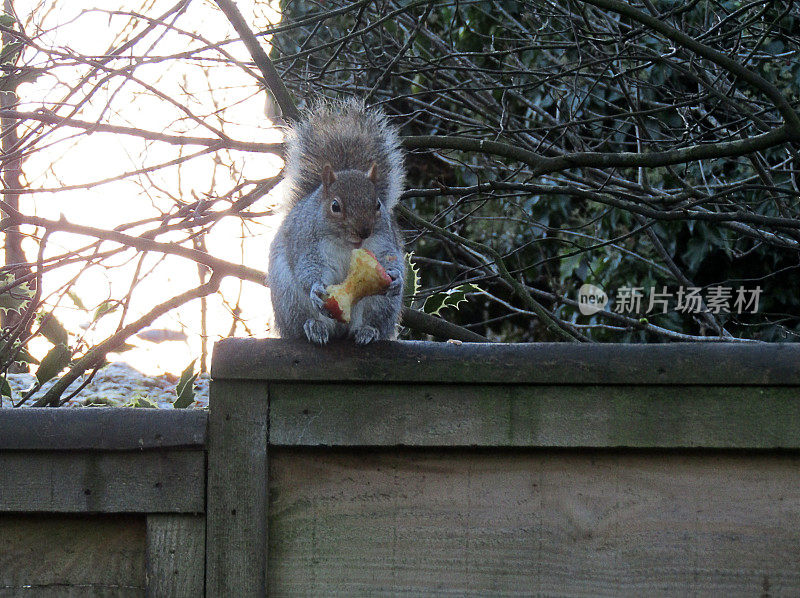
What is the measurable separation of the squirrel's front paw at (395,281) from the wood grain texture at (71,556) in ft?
2.74

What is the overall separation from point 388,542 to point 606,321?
350cm

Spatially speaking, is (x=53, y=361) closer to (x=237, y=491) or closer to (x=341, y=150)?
(x=341, y=150)

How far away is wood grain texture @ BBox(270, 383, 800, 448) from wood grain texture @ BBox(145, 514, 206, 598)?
204mm

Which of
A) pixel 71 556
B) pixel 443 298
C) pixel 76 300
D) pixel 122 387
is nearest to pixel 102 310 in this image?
pixel 76 300

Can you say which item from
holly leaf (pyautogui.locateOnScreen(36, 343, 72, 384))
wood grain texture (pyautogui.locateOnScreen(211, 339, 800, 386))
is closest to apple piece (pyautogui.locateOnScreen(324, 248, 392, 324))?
wood grain texture (pyautogui.locateOnScreen(211, 339, 800, 386))

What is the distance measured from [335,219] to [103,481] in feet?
3.20

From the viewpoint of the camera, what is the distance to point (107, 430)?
1.44 meters

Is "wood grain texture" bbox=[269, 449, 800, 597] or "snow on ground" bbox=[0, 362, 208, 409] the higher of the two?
"snow on ground" bbox=[0, 362, 208, 409]

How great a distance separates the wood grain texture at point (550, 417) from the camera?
1417mm

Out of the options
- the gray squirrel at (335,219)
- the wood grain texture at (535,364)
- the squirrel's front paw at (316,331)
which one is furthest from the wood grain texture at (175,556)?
the gray squirrel at (335,219)

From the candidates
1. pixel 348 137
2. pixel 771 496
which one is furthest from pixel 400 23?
pixel 771 496

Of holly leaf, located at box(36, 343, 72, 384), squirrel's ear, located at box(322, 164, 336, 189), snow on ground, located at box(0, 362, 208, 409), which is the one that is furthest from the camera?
snow on ground, located at box(0, 362, 208, 409)

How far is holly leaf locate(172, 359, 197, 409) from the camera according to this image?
2.71 metres

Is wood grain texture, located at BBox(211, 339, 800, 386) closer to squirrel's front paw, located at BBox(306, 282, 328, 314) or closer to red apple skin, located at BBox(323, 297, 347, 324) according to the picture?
red apple skin, located at BBox(323, 297, 347, 324)
